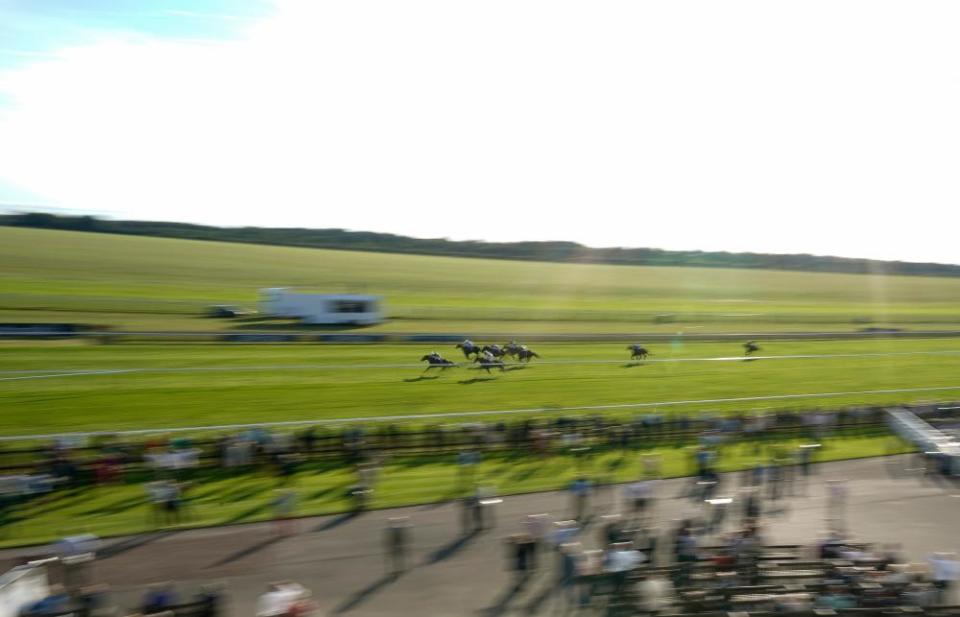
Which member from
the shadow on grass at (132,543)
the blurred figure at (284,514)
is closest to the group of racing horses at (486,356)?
the blurred figure at (284,514)

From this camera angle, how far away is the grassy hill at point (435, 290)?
43438 millimetres

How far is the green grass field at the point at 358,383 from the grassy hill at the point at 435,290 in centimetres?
826

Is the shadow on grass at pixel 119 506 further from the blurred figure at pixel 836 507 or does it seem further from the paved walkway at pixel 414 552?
the blurred figure at pixel 836 507

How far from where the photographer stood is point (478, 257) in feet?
332

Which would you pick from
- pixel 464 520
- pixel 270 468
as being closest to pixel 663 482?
pixel 464 520

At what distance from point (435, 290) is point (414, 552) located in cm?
5270

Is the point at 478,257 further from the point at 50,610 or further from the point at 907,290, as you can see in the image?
the point at 50,610

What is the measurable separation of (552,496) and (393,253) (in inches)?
3233

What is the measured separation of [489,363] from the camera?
31609 millimetres

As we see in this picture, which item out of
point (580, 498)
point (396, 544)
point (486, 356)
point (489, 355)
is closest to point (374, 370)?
point (486, 356)

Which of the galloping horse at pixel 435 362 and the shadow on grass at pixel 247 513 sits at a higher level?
the galloping horse at pixel 435 362

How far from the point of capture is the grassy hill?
1710 inches

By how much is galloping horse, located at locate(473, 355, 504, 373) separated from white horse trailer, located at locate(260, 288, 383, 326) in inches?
413

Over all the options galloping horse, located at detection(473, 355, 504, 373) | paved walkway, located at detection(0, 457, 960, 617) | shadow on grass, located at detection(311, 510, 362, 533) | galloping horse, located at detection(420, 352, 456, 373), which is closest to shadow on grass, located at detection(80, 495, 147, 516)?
paved walkway, located at detection(0, 457, 960, 617)
